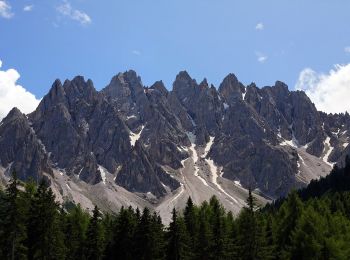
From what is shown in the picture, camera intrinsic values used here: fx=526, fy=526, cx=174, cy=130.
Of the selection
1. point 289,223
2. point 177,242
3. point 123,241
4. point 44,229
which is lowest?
point 44,229

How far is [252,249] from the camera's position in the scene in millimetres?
60844

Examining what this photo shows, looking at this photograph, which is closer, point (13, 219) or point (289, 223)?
point (13, 219)

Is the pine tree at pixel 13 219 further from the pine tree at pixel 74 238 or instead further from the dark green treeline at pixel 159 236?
the pine tree at pixel 74 238

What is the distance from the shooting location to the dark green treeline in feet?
195

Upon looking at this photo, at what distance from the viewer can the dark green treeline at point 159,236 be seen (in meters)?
59.4

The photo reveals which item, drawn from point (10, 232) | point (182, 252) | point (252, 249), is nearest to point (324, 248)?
point (252, 249)

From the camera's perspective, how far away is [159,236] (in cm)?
7506

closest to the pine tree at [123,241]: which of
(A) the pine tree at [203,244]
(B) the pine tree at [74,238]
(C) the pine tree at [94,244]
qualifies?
(C) the pine tree at [94,244]

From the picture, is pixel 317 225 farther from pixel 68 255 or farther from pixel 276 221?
pixel 68 255

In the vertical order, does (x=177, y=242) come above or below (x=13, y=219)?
above

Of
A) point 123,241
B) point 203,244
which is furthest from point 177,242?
point 123,241

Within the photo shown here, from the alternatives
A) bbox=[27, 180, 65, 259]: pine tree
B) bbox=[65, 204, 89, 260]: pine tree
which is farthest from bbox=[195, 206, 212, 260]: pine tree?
bbox=[27, 180, 65, 259]: pine tree

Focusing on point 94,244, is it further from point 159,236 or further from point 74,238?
point 74,238

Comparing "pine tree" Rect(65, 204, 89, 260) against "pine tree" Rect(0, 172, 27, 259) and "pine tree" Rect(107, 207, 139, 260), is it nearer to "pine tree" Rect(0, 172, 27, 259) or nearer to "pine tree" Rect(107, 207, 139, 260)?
"pine tree" Rect(107, 207, 139, 260)
